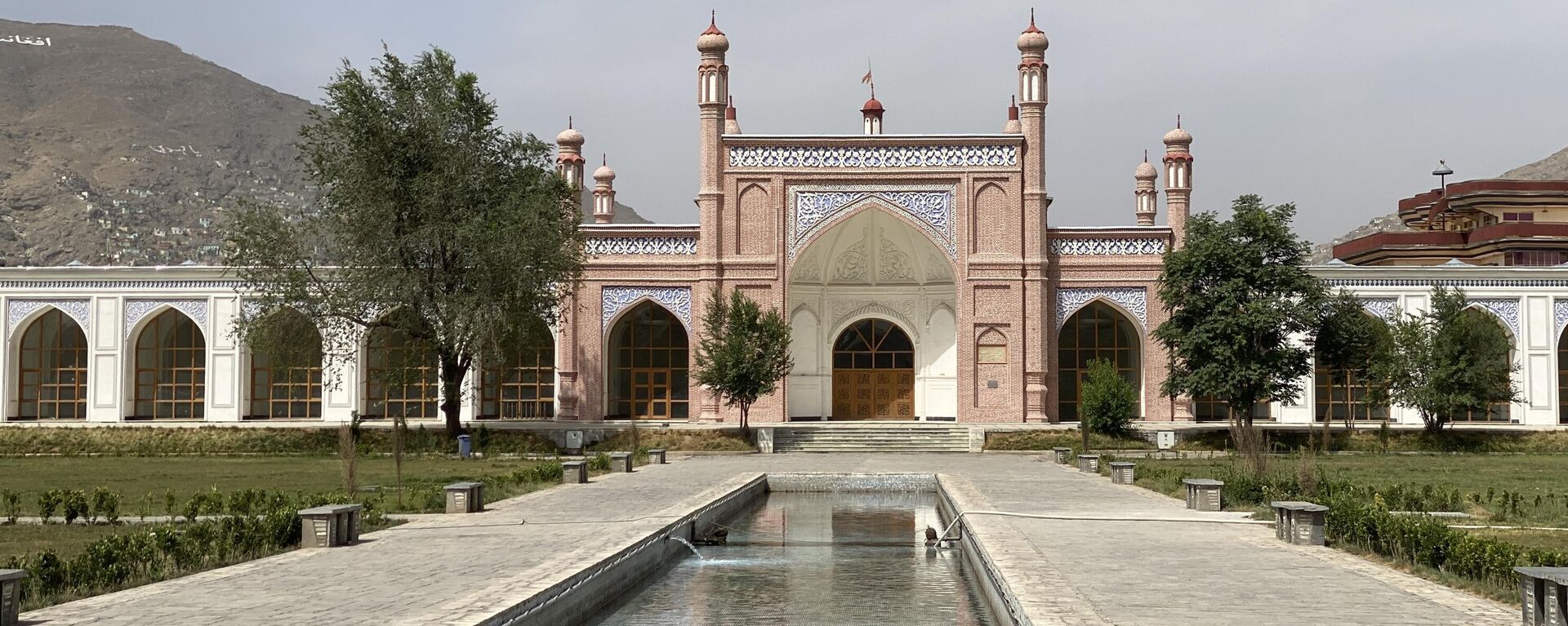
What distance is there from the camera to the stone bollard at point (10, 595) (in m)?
7.29

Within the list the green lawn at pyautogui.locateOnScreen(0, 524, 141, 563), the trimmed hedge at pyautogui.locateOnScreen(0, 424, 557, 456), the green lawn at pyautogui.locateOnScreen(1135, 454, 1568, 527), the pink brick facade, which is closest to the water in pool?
the green lawn at pyautogui.locateOnScreen(0, 524, 141, 563)

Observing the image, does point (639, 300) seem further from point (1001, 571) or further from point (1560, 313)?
point (1001, 571)

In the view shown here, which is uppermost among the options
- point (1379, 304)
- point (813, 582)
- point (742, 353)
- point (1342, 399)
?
point (1379, 304)

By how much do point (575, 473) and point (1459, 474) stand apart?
12.8m

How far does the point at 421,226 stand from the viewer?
1019 inches

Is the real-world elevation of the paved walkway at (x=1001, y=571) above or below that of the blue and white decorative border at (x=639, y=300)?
below

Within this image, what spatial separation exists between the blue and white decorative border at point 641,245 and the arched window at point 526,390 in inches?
115

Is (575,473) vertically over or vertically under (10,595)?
under

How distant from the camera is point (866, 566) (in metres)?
12.0

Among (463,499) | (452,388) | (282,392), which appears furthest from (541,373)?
(463,499)

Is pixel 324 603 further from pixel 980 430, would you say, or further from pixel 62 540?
pixel 980 430

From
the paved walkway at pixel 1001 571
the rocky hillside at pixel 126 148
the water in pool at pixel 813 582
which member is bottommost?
the water in pool at pixel 813 582

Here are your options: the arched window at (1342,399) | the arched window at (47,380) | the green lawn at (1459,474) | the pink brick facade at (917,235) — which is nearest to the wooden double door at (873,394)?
the pink brick facade at (917,235)

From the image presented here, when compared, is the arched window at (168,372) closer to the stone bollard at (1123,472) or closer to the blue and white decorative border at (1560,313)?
the stone bollard at (1123,472)
